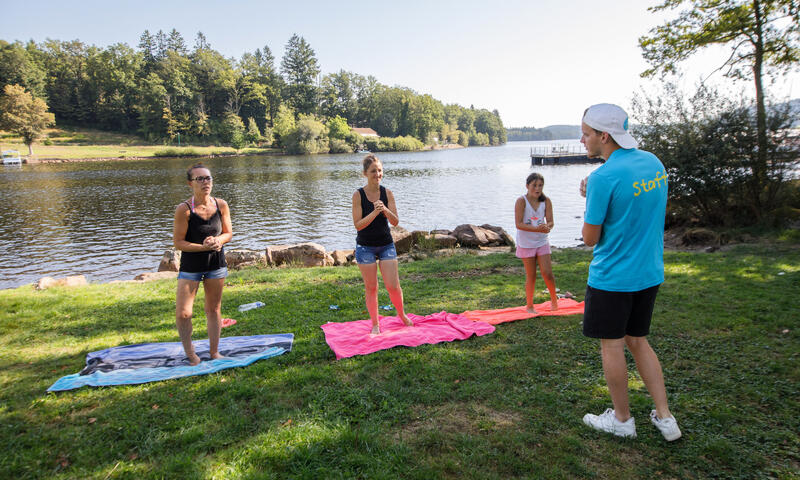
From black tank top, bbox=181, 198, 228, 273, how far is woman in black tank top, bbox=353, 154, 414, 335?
1.70 m

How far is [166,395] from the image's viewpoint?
457 cm

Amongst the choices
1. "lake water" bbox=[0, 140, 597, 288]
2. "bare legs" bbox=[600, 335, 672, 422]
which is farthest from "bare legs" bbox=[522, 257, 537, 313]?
"lake water" bbox=[0, 140, 597, 288]

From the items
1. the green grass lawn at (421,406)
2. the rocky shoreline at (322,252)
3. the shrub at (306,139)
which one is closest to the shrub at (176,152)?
the shrub at (306,139)

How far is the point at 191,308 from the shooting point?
16.5 feet

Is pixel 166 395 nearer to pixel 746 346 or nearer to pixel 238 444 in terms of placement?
pixel 238 444

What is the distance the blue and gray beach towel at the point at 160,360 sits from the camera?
16.0 ft

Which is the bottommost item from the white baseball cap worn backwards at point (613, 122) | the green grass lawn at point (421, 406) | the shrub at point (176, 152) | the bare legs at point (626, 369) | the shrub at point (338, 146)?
the green grass lawn at point (421, 406)

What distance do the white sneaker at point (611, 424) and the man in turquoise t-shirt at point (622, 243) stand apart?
0.77 feet

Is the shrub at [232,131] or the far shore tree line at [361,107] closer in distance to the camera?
the far shore tree line at [361,107]

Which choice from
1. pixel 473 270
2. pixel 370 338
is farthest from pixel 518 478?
pixel 473 270

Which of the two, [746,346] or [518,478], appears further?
[746,346]

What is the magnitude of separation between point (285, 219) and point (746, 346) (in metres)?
23.9

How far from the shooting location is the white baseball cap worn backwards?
3.30 meters

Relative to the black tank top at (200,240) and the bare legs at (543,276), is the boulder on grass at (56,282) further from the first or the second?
the bare legs at (543,276)
